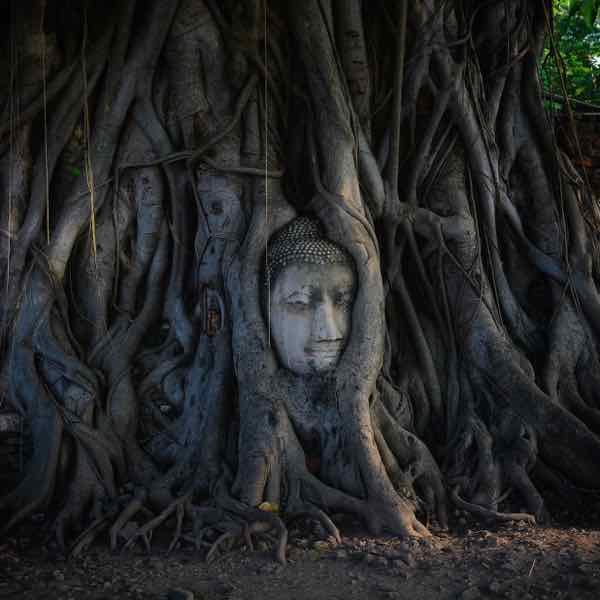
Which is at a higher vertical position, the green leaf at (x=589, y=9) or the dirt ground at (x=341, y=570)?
the green leaf at (x=589, y=9)

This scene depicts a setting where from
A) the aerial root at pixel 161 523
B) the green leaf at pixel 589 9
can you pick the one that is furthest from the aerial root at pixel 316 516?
the green leaf at pixel 589 9

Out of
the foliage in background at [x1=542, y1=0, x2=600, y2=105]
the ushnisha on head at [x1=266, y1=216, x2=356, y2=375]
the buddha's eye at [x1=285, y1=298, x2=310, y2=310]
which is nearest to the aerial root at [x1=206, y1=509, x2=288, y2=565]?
the ushnisha on head at [x1=266, y1=216, x2=356, y2=375]

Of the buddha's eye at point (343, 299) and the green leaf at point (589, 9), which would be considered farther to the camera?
the buddha's eye at point (343, 299)

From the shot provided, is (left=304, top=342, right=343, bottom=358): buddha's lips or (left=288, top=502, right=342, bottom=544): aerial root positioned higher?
(left=304, top=342, right=343, bottom=358): buddha's lips

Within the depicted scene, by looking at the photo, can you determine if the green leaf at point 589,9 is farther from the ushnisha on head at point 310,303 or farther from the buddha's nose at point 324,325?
the buddha's nose at point 324,325

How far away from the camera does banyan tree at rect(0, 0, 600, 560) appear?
3.50m

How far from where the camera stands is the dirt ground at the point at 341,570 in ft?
8.65

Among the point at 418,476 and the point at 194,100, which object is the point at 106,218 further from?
the point at 418,476

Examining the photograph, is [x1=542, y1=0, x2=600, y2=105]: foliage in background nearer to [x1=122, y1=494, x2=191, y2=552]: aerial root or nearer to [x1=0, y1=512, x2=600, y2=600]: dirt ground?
[x1=0, y1=512, x2=600, y2=600]: dirt ground

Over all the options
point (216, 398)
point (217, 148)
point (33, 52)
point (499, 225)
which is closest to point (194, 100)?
point (217, 148)

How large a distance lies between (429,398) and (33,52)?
3.05 meters

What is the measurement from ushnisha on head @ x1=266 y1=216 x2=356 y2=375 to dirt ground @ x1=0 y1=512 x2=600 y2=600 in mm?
873

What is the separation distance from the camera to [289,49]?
4164mm

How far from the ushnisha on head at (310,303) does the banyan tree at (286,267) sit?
0.04 ft
